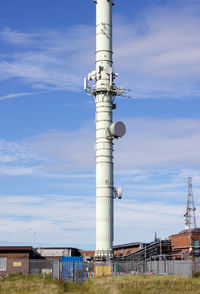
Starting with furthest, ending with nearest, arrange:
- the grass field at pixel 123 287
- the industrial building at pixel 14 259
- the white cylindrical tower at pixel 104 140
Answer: the industrial building at pixel 14 259 → the white cylindrical tower at pixel 104 140 → the grass field at pixel 123 287

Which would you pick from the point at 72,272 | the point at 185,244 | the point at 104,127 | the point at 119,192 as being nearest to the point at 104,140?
the point at 104,127

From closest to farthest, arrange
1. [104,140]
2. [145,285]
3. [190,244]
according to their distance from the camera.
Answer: [145,285], [104,140], [190,244]

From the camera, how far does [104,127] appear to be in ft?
203

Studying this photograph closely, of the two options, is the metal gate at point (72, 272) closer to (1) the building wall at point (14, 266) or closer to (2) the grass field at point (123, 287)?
(2) the grass field at point (123, 287)

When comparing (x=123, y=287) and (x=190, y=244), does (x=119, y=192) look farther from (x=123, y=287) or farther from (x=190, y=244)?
(x=123, y=287)

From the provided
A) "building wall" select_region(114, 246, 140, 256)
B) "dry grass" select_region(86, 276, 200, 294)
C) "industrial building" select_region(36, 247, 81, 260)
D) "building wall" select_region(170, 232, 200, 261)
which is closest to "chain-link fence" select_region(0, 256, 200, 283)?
"dry grass" select_region(86, 276, 200, 294)

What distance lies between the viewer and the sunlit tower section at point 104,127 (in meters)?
59.8

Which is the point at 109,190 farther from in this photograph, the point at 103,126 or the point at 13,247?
the point at 13,247

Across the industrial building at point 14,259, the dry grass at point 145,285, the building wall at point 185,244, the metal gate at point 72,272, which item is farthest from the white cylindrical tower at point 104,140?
the dry grass at point 145,285

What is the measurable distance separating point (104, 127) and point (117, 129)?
214 centimetres

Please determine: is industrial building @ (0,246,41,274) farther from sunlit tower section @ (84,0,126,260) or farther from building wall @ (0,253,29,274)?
sunlit tower section @ (84,0,126,260)

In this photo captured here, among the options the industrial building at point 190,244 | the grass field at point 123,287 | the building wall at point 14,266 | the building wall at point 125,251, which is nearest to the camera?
the grass field at point 123,287

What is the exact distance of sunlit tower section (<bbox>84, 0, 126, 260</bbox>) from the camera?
5975cm

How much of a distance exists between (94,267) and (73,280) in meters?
8.95
